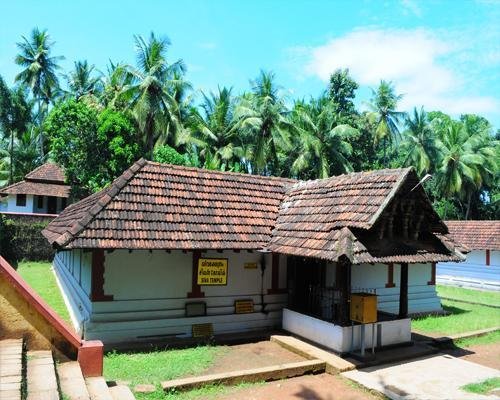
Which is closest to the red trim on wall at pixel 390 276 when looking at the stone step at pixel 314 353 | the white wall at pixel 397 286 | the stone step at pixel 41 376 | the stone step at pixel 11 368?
the white wall at pixel 397 286

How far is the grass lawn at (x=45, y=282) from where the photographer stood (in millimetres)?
13009

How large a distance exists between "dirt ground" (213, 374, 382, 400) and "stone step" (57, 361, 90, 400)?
2.40 meters

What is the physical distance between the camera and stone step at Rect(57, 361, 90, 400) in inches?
202

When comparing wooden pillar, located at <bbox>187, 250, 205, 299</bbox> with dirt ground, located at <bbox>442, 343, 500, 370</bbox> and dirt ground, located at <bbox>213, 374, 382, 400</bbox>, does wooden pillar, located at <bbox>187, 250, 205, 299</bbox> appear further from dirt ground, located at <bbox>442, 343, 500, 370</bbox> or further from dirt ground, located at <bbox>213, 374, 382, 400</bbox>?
dirt ground, located at <bbox>442, 343, 500, 370</bbox>

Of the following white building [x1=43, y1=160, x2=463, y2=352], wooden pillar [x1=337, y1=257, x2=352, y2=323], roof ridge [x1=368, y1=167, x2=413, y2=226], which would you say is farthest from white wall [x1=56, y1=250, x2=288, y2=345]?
roof ridge [x1=368, y1=167, x2=413, y2=226]

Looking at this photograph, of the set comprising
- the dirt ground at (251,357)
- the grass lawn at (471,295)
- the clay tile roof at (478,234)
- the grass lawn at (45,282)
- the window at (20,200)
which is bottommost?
the grass lawn at (471,295)

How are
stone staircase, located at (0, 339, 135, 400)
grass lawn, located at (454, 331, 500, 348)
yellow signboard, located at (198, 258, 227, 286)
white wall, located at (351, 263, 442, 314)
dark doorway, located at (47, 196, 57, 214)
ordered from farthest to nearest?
dark doorway, located at (47, 196, 57, 214)
white wall, located at (351, 263, 442, 314)
grass lawn, located at (454, 331, 500, 348)
yellow signboard, located at (198, 258, 227, 286)
stone staircase, located at (0, 339, 135, 400)

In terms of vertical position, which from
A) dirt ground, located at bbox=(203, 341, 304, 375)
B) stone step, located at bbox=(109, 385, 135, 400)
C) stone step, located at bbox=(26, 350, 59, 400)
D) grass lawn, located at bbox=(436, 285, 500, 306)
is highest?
stone step, located at bbox=(26, 350, 59, 400)

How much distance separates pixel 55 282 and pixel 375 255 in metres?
13.9

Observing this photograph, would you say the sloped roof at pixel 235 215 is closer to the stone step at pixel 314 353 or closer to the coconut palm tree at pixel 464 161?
the stone step at pixel 314 353

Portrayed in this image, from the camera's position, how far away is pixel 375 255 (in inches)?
349

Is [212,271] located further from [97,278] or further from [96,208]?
[96,208]

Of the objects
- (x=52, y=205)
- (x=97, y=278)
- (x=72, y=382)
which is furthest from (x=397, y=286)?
(x=52, y=205)

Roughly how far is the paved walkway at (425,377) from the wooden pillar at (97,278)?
5.44 m
